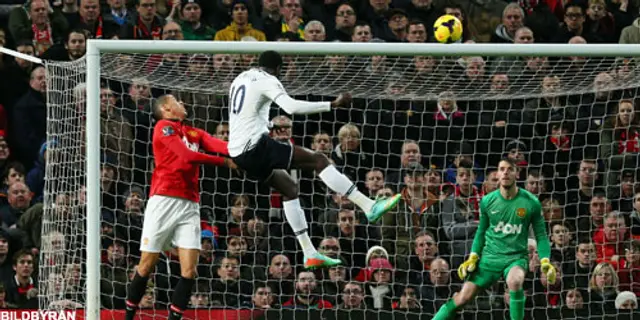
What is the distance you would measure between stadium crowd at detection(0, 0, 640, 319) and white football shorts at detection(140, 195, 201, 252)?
102 cm

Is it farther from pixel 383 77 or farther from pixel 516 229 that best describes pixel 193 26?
pixel 516 229

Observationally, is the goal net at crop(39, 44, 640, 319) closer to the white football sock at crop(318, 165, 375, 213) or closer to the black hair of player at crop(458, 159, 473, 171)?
the black hair of player at crop(458, 159, 473, 171)

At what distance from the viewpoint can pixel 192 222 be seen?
41.5ft

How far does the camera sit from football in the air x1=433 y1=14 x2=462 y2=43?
14.6 metres

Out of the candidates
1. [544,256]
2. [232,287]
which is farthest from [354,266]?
[544,256]

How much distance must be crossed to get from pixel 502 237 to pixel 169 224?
8.75 feet

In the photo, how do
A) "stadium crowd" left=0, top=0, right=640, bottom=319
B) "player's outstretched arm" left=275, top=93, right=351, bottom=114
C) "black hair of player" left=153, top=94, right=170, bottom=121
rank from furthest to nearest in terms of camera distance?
"stadium crowd" left=0, top=0, right=640, bottom=319
"black hair of player" left=153, top=94, right=170, bottom=121
"player's outstretched arm" left=275, top=93, right=351, bottom=114

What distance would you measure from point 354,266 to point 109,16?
11.7 ft

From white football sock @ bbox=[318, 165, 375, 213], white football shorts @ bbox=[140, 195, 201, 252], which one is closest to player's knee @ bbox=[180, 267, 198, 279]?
white football shorts @ bbox=[140, 195, 201, 252]

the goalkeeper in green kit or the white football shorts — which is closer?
the white football shorts

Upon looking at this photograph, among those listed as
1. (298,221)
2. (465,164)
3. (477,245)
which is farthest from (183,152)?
(465,164)

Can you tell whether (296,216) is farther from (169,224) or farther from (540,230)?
(540,230)

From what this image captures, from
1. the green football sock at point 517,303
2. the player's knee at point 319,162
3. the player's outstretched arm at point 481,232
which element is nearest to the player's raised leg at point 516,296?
the green football sock at point 517,303

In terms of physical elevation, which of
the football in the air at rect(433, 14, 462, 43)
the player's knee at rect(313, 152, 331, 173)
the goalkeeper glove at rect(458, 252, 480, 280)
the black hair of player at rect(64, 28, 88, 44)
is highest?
the black hair of player at rect(64, 28, 88, 44)
